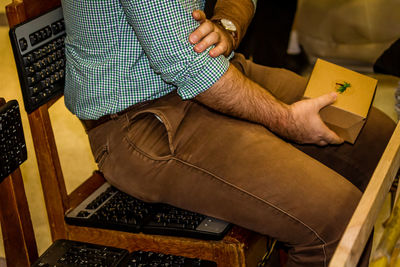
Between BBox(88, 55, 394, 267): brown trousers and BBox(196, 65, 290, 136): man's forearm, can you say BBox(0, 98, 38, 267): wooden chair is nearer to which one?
BBox(88, 55, 394, 267): brown trousers

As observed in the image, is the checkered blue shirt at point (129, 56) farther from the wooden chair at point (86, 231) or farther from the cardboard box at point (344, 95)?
the cardboard box at point (344, 95)

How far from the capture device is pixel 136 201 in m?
1.29

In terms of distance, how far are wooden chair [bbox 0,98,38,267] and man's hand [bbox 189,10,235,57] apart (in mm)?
424

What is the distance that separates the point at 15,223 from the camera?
3.98ft

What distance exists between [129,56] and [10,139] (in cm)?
30

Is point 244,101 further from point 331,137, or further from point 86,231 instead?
point 86,231

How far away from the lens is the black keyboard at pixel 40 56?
119 cm

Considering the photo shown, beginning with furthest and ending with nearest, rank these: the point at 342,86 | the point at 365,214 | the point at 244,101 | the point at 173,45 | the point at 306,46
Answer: the point at 306,46, the point at 342,86, the point at 244,101, the point at 173,45, the point at 365,214

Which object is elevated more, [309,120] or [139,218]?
[309,120]

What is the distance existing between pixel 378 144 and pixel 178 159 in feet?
1.67

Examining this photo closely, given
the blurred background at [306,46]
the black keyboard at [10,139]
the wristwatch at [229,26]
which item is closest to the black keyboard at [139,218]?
the black keyboard at [10,139]

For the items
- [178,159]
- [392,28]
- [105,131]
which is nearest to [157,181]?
[178,159]

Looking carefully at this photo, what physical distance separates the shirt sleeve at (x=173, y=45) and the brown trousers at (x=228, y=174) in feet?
0.34

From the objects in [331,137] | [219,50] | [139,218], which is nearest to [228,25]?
[219,50]
